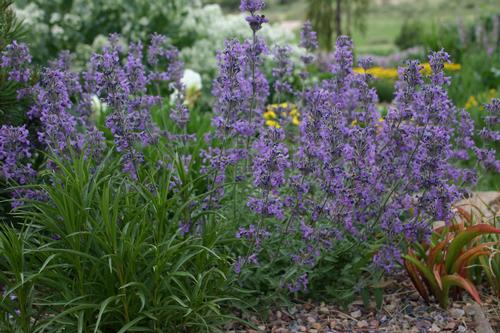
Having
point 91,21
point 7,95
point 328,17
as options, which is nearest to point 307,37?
point 7,95

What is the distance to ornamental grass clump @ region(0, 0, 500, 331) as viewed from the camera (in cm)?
278

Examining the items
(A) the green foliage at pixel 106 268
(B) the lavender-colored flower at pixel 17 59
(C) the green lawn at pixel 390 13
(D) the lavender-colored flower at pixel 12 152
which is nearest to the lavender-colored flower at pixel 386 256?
(A) the green foliage at pixel 106 268

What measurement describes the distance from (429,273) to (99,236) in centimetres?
179

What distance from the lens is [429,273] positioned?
11.3 ft


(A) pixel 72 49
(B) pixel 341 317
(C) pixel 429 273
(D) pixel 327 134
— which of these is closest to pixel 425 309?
(C) pixel 429 273

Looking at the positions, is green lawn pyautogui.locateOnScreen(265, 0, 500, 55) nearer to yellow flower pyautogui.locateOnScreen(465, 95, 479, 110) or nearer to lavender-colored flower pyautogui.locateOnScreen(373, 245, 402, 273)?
yellow flower pyautogui.locateOnScreen(465, 95, 479, 110)

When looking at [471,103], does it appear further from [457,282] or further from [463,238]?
[457,282]

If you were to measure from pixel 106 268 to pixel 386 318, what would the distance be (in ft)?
5.08

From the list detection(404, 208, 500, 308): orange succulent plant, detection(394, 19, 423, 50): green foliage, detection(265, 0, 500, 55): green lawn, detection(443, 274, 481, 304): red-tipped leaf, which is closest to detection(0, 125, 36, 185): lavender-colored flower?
detection(404, 208, 500, 308): orange succulent plant

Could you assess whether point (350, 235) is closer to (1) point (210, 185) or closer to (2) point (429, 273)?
(2) point (429, 273)

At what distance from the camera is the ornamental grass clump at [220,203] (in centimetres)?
278

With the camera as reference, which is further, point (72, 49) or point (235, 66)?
point (72, 49)

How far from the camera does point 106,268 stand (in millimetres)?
2781

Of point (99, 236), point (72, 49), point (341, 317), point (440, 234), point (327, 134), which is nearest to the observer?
point (99, 236)
